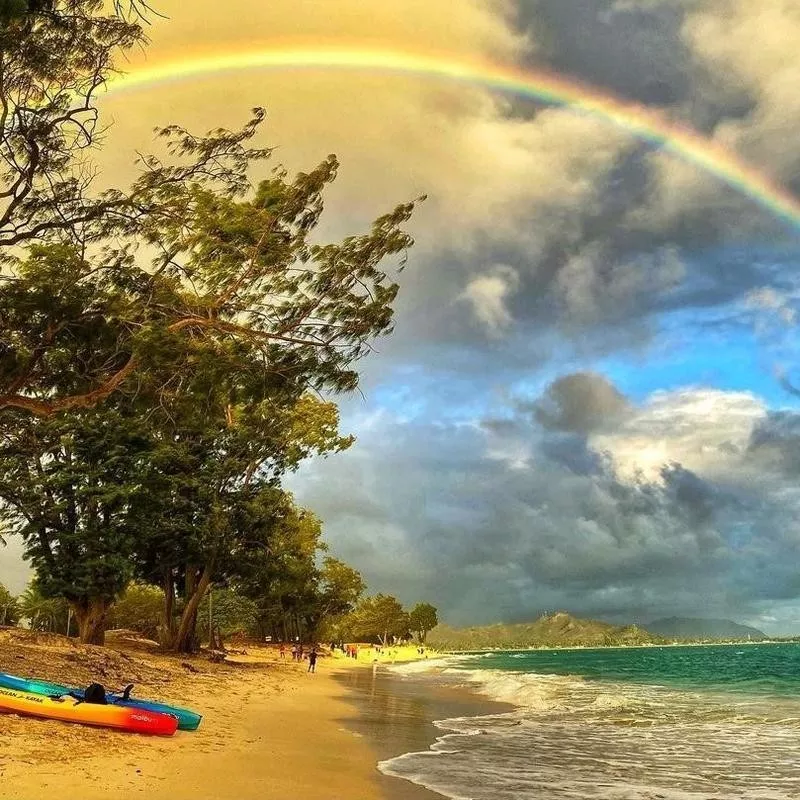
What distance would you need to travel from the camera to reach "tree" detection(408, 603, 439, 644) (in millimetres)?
149875

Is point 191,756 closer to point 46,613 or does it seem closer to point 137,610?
point 46,613

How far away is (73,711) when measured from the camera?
1012cm

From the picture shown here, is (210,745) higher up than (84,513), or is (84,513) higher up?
(84,513)

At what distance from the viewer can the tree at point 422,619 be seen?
14988cm

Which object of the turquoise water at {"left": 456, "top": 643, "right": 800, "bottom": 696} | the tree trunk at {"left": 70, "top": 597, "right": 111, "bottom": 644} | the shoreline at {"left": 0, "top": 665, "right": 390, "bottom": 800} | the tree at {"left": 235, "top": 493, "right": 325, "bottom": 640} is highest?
the tree at {"left": 235, "top": 493, "right": 325, "bottom": 640}

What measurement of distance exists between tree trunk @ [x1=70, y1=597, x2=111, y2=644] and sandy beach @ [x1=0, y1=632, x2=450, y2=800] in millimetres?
8924

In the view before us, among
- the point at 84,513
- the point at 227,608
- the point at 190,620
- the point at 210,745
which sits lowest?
the point at 210,745

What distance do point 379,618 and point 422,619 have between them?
18.8m

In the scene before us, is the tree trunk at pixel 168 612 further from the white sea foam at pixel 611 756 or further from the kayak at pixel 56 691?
the kayak at pixel 56 691

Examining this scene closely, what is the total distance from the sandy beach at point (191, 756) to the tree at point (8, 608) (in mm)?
66899

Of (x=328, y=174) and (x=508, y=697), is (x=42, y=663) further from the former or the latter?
(x=508, y=697)

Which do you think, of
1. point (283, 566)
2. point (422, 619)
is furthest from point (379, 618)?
point (283, 566)

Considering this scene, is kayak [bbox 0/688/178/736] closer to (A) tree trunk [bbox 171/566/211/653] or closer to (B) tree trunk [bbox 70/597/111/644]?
(B) tree trunk [bbox 70/597/111/644]

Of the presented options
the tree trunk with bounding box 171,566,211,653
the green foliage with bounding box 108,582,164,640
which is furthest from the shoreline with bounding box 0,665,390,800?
the green foliage with bounding box 108,582,164,640
